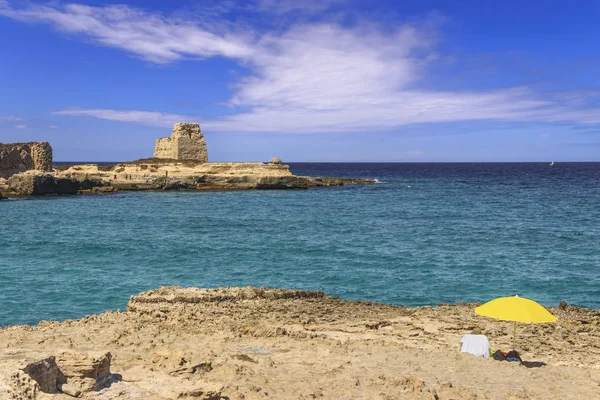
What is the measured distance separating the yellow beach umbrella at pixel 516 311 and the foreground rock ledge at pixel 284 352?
895 millimetres

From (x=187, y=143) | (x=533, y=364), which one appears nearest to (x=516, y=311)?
(x=533, y=364)

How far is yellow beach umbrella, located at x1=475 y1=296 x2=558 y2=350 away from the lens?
1080 cm

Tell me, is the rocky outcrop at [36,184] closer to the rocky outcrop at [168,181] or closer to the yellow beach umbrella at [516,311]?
the rocky outcrop at [168,181]

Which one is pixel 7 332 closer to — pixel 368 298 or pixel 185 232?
pixel 368 298

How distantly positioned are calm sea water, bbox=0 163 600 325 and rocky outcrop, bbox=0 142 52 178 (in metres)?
21.8

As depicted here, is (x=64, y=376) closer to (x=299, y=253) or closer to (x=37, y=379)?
(x=37, y=379)

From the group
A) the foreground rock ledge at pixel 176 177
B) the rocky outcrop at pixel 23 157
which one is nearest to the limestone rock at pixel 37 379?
the foreground rock ledge at pixel 176 177

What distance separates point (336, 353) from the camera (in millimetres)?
10727

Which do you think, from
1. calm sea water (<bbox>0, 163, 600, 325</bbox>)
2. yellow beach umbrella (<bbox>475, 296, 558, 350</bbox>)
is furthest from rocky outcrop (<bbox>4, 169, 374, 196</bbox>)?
yellow beach umbrella (<bbox>475, 296, 558, 350</bbox>)

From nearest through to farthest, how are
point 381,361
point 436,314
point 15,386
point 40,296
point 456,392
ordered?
point 15,386, point 456,392, point 381,361, point 436,314, point 40,296

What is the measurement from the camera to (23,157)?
66000 mm

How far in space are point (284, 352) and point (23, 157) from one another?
2600 inches

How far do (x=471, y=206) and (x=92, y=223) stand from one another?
3359 cm

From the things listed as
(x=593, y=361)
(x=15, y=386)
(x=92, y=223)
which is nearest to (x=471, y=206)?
(x=92, y=223)
